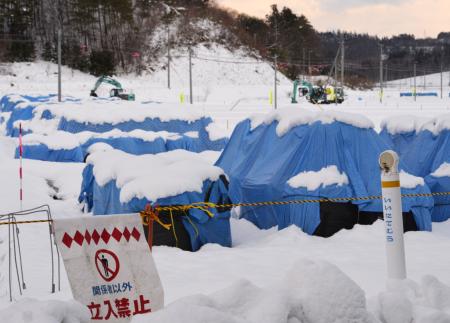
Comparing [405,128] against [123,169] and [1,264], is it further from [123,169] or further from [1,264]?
[1,264]

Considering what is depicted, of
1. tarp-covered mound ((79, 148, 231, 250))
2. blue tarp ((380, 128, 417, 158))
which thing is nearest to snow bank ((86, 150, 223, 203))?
tarp-covered mound ((79, 148, 231, 250))

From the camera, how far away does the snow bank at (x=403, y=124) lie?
47.0 ft

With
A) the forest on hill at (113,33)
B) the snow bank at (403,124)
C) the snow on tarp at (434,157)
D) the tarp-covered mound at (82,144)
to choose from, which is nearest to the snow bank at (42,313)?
the snow on tarp at (434,157)

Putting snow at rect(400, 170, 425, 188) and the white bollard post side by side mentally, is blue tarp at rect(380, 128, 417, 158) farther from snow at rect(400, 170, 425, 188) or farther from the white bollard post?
the white bollard post

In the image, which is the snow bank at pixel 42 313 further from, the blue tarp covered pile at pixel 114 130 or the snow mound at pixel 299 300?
the blue tarp covered pile at pixel 114 130

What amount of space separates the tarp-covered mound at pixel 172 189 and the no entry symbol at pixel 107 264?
4.32 metres

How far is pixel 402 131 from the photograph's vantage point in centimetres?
1457

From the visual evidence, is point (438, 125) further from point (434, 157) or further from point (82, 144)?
point (82, 144)

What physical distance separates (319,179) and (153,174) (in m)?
2.78

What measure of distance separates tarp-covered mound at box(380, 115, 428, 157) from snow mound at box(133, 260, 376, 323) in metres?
9.95

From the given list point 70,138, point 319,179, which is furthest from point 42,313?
point 70,138

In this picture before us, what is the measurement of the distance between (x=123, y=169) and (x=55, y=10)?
9686cm

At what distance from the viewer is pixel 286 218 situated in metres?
11.6

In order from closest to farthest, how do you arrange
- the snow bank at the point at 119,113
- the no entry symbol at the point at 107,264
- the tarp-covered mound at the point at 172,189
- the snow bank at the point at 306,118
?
the no entry symbol at the point at 107,264 → the tarp-covered mound at the point at 172,189 → the snow bank at the point at 306,118 → the snow bank at the point at 119,113
